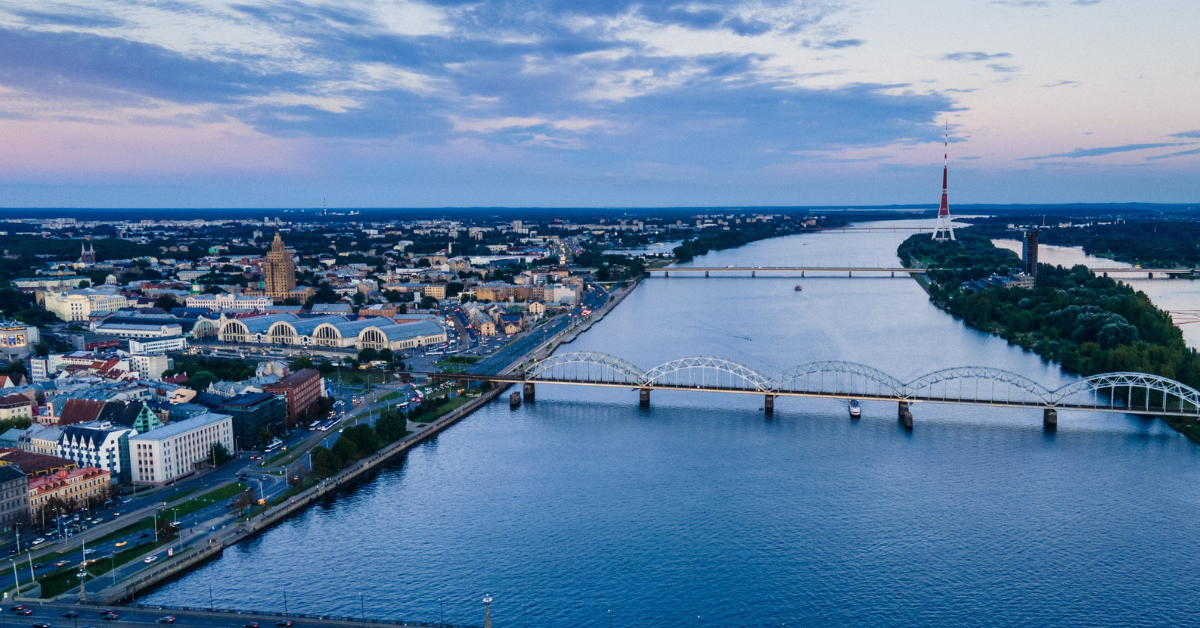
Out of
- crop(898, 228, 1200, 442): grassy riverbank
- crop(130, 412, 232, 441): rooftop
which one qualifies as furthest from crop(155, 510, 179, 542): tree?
crop(898, 228, 1200, 442): grassy riverbank

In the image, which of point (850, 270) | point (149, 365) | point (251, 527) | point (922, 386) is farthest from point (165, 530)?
point (850, 270)

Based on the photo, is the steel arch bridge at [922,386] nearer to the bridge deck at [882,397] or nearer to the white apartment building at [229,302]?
the bridge deck at [882,397]

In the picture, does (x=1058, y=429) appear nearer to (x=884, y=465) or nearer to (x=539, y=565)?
(x=884, y=465)

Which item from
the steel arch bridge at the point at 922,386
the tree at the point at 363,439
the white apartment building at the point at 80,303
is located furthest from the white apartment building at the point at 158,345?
the tree at the point at 363,439

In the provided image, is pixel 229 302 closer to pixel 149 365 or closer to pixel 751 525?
pixel 149 365

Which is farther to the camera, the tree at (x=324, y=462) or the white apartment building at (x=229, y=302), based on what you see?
the white apartment building at (x=229, y=302)

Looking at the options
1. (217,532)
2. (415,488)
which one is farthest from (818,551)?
(217,532)
